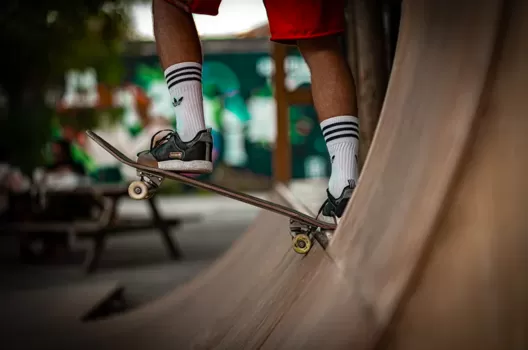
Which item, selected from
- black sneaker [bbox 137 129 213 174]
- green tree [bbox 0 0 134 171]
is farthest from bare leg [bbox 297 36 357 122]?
green tree [bbox 0 0 134 171]

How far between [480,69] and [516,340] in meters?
0.55

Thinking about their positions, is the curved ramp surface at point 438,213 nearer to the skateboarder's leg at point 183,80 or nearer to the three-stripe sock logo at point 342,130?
the three-stripe sock logo at point 342,130

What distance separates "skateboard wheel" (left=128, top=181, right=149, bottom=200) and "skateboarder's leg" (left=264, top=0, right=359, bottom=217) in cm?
49

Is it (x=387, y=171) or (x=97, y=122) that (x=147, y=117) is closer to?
(x=97, y=122)

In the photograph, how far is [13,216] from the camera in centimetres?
698

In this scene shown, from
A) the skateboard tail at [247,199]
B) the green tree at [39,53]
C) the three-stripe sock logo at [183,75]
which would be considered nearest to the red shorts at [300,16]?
the three-stripe sock logo at [183,75]

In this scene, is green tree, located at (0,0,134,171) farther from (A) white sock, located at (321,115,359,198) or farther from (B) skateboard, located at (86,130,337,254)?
(A) white sock, located at (321,115,359,198)

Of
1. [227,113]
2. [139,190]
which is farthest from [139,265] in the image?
[227,113]

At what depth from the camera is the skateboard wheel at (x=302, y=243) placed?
5.77ft

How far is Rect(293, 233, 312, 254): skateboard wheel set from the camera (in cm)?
176

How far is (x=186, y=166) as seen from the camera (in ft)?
6.36

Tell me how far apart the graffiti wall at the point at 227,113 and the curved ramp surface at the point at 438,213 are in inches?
534

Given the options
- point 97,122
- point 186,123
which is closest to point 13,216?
point 97,122

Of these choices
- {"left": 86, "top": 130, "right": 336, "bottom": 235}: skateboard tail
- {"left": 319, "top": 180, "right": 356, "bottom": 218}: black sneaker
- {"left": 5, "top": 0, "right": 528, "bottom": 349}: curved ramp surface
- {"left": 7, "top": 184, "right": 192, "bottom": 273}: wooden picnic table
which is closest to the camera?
{"left": 5, "top": 0, "right": 528, "bottom": 349}: curved ramp surface
